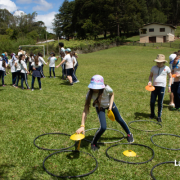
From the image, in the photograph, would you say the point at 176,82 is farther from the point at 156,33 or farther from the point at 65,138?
the point at 156,33

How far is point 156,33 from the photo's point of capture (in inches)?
2494

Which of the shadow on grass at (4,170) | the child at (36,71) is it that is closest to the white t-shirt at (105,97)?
the shadow on grass at (4,170)

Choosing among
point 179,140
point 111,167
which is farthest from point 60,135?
point 179,140

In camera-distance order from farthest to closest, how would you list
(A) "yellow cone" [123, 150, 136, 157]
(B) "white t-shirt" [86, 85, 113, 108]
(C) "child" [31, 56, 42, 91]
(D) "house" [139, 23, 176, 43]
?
(D) "house" [139, 23, 176, 43] → (C) "child" [31, 56, 42, 91] → (B) "white t-shirt" [86, 85, 113, 108] → (A) "yellow cone" [123, 150, 136, 157]

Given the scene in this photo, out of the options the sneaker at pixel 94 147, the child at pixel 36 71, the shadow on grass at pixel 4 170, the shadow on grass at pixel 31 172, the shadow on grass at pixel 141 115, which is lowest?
the shadow on grass at pixel 31 172

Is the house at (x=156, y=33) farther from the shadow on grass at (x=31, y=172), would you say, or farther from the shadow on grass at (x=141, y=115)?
the shadow on grass at (x=31, y=172)

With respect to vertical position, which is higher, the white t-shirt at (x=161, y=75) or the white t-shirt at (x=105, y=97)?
the white t-shirt at (x=161, y=75)

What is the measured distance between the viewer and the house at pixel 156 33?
62688 millimetres

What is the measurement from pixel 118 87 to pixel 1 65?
7.19m

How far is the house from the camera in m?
62.7

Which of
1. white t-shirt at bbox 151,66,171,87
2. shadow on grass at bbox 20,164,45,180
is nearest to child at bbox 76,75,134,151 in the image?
shadow on grass at bbox 20,164,45,180

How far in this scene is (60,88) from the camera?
39.5 ft

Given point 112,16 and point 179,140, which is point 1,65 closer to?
point 179,140

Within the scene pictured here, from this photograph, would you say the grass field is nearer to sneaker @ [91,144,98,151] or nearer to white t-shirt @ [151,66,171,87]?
sneaker @ [91,144,98,151]
